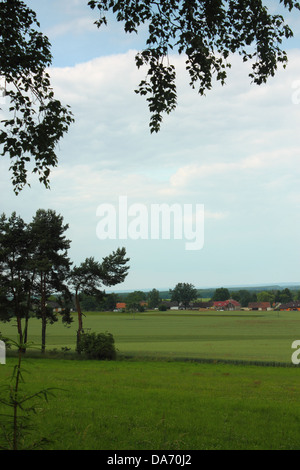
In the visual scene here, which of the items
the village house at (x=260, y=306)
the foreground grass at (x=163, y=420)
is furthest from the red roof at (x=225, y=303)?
the foreground grass at (x=163, y=420)

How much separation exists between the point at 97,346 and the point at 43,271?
11159 millimetres

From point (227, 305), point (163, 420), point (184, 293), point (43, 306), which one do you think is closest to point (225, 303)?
point (227, 305)

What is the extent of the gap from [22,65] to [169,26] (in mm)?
3915

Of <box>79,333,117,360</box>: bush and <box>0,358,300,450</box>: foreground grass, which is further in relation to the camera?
<box>79,333,117,360</box>: bush

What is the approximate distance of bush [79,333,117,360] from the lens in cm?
3234

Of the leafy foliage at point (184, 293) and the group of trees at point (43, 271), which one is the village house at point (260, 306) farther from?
the group of trees at point (43, 271)

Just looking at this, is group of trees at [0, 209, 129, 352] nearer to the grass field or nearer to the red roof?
the grass field

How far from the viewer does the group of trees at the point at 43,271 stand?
40188 mm

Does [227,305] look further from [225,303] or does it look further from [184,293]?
[184,293]

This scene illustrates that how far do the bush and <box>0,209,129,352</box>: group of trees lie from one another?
741 cm

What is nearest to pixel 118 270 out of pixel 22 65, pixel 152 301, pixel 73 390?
pixel 73 390

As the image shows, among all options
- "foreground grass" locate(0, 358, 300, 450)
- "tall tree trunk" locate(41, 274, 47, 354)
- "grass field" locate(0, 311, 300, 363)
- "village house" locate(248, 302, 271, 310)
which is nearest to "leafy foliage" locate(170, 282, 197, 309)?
"village house" locate(248, 302, 271, 310)

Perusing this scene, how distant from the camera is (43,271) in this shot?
40.2 m
